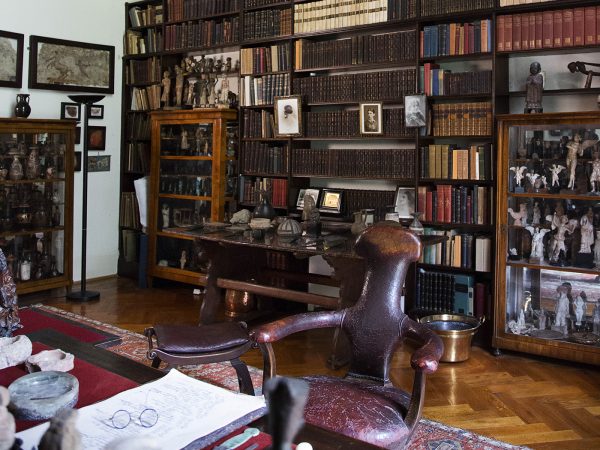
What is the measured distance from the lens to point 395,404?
229cm

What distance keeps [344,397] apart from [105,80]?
5.58 meters

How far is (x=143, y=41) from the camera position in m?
6.93

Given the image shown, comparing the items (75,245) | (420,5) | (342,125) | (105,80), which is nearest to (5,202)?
(75,245)

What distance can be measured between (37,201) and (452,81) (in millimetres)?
3939

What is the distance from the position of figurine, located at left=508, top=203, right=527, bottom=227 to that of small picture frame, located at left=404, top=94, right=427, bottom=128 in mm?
967

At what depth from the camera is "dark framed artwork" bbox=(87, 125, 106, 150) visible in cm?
679

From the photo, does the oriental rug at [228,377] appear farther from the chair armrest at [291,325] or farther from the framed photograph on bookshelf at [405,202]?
the framed photograph on bookshelf at [405,202]

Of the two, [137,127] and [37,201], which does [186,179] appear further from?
[37,201]

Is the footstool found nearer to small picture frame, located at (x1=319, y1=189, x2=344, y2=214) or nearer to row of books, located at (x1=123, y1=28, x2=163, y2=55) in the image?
small picture frame, located at (x1=319, y1=189, x2=344, y2=214)

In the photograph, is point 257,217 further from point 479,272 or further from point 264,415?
point 264,415

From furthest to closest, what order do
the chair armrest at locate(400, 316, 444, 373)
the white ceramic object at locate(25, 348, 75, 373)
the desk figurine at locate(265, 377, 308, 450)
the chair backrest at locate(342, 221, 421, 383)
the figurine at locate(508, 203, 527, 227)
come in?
the figurine at locate(508, 203, 527, 227) → the chair backrest at locate(342, 221, 421, 383) → the chair armrest at locate(400, 316, 444, 373) → the white ceramic object at locate(25, 348, 75, 373) → the desk figurine at locate(265, 377, 308, 450)

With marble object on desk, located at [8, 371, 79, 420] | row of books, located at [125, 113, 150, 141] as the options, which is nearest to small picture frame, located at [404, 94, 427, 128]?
row of books, located at [125, 113, 150, 141]

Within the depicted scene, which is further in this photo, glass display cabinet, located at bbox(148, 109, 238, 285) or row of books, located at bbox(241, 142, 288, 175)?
glass display cabinet, located at bbox(148, 109, 238, 285)

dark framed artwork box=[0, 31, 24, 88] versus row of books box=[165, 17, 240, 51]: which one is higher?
row of books box=[165, 17, 240, 51]
